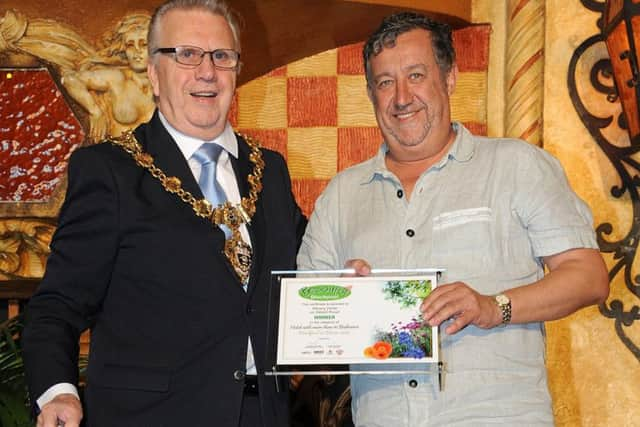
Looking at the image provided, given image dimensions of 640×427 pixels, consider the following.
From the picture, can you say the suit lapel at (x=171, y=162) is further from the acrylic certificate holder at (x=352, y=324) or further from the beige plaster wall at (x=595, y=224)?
the beige plaster wall at (x=595, y=224)

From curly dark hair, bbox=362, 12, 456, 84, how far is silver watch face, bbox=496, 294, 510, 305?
54cm

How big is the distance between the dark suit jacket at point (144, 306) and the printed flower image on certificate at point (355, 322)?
121 millimetres

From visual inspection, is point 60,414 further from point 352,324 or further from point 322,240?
point 322,240

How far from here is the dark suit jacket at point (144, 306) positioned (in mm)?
1735

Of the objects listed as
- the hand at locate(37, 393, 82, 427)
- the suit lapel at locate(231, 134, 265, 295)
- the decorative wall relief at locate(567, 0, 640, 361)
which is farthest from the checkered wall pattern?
the hand at locate(37, 393, 82, 427)

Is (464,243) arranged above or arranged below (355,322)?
above

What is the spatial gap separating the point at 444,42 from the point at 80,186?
83 centimetres

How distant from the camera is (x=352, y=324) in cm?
168

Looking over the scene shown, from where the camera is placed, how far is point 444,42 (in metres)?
1.93

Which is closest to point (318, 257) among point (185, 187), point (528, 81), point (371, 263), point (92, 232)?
point (371, 263)

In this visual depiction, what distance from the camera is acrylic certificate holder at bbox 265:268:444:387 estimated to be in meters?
1.63

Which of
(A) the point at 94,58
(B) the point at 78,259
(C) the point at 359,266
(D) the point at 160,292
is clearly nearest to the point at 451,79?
(C) the point at 359,266

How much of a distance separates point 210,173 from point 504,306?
2.25ft

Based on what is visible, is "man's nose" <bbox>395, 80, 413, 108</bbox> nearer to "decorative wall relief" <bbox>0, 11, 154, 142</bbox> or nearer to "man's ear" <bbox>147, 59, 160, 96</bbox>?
"man's ear" <bbox>147, 59, 160, 96</bbox>
